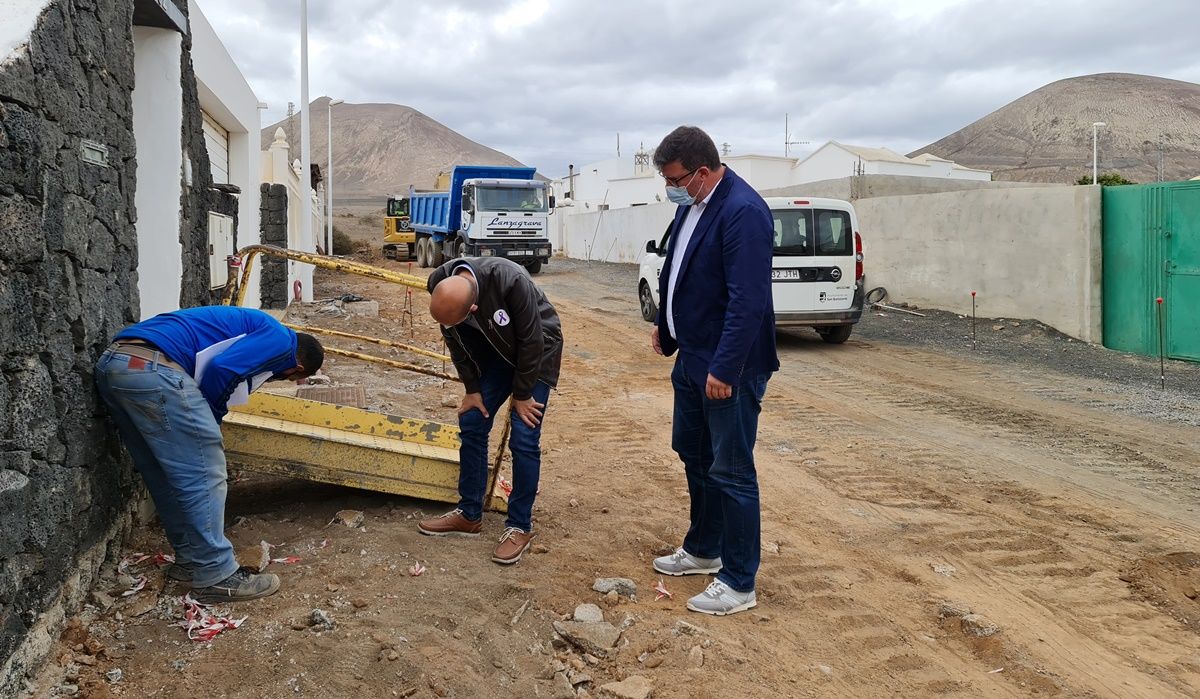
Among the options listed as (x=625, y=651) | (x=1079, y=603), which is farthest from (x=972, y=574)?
(x=625, y=651)

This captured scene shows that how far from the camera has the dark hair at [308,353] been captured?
3.98 m

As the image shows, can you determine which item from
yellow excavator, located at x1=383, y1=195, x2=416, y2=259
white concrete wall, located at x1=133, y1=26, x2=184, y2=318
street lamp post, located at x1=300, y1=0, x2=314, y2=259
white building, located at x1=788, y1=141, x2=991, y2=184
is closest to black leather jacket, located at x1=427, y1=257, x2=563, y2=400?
white concrete wall, located at x1=133, y1=26, x2=184, y2=318

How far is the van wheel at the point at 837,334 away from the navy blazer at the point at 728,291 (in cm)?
834

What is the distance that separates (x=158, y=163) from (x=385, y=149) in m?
152

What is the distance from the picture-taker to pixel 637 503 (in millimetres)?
5277

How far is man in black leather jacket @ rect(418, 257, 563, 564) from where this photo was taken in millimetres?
3984

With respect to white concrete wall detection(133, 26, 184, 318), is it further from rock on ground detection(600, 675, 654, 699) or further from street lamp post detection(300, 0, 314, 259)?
street lamp post detection(300, 0, 314, 259)

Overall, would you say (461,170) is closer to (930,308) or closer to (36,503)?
(930,308)

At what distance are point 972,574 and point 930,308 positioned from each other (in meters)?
11.4

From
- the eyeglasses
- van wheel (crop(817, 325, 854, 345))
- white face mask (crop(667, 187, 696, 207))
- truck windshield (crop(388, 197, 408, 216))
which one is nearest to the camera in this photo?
the eyeglasses

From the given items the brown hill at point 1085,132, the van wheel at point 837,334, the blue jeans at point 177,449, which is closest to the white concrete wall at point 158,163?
the blue jeans at point 177,449

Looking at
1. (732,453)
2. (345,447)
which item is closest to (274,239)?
(345,447)

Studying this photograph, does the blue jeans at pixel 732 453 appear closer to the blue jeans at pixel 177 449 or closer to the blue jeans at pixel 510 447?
the blue jeans at pixel 510 447

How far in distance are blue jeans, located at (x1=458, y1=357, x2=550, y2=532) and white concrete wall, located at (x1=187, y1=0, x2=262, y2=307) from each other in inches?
201
